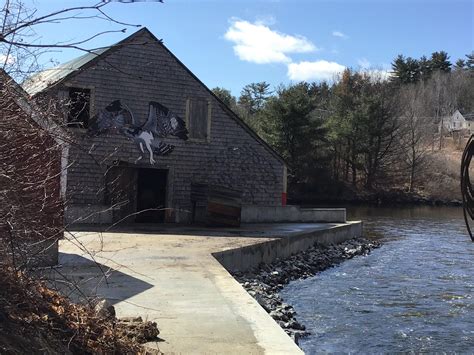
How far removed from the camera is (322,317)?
1102cm

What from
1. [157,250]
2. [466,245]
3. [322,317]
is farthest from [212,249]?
[466,245]

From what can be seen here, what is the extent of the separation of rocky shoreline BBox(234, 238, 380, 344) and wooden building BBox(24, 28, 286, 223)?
3989mm

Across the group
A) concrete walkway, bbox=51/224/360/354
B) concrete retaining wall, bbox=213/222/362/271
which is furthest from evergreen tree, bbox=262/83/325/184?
concrete walkway, bbox=51/224/360/354

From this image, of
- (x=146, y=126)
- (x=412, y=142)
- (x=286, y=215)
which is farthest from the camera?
(x=412, y=142)

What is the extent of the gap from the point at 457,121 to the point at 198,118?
7604 cm

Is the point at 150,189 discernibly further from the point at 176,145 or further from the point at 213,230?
the point at 213,230

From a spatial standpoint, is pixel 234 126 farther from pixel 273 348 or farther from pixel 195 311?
pixel 273 348

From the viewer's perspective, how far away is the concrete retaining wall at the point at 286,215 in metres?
21.7

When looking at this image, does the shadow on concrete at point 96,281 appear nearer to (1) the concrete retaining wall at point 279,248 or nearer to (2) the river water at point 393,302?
(2) the river water at point 393,302

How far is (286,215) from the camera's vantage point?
74.0 ft

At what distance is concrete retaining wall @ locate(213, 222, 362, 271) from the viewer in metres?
13.4

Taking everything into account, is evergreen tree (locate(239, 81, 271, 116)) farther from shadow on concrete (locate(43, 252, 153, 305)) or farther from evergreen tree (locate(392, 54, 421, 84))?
shadow on concrete (locate(43, 252, 153, 305))

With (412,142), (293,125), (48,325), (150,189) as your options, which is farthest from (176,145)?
(412,142)

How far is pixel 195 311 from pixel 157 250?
5813mm
